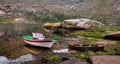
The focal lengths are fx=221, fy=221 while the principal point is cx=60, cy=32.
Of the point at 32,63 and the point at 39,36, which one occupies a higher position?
the point at 32,63

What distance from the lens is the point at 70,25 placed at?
111 metres

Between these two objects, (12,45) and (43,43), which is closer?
(43,43)

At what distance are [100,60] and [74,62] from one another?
8.49 feet

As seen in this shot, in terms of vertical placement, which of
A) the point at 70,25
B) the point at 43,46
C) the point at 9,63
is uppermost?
the point at 9,63

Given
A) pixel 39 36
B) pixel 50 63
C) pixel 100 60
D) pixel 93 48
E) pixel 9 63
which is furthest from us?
pixel 39 36

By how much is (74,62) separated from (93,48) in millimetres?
20887

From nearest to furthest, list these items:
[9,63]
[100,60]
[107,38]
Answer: [100,60] < [9,63] < [107,38]

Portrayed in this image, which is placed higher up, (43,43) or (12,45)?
(43,43)

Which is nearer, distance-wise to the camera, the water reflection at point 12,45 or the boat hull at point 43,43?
the water reflection at point 12,45

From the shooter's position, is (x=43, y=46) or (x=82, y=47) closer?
(x=82, y=47)

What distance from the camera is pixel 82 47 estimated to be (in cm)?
4350

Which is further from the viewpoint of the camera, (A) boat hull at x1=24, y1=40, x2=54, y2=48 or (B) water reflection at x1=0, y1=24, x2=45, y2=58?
(A) boat hull at x1=24, y1=40, x2=54, y2=48

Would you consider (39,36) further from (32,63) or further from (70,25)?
(70,25)

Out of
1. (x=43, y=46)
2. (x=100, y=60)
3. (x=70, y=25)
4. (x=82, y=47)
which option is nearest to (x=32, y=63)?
(x=100, y=60)
